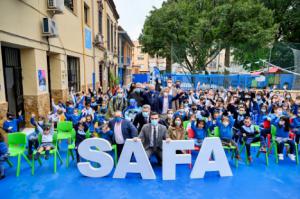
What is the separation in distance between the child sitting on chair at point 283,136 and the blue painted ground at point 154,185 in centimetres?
51

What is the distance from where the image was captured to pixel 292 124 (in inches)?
239

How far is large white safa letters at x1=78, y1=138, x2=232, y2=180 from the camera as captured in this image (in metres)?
4.55

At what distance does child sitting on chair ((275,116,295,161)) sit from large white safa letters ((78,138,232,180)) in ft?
6.19

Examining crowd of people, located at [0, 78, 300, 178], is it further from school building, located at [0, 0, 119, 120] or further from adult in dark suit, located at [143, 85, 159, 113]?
school building, located at [0, 0, 119, 120]

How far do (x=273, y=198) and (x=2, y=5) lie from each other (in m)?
7.74

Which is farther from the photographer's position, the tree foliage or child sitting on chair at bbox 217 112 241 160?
the tree foliage

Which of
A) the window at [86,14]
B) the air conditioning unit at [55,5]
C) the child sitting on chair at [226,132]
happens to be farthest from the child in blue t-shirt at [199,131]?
the window at [86,14]

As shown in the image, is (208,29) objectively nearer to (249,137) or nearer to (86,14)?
(86,14)

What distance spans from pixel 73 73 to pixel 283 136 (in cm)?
1017

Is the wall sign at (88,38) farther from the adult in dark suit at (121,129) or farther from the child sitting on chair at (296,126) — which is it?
the child sitting on chair at (296,126)

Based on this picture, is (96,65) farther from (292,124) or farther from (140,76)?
(292,124)

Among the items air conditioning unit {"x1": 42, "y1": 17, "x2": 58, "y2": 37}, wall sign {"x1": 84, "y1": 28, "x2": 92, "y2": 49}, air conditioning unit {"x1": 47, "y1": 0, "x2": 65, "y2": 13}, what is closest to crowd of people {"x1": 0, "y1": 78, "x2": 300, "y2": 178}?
air conditioning unit {"x1": 42, "y1": 17, "x2": 58, "y2": 37}

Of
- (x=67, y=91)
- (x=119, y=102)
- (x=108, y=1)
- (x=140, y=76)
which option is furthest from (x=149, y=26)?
(x=119, y=102)

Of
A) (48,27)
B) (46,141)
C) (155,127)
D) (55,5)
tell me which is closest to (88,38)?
(55,5)
